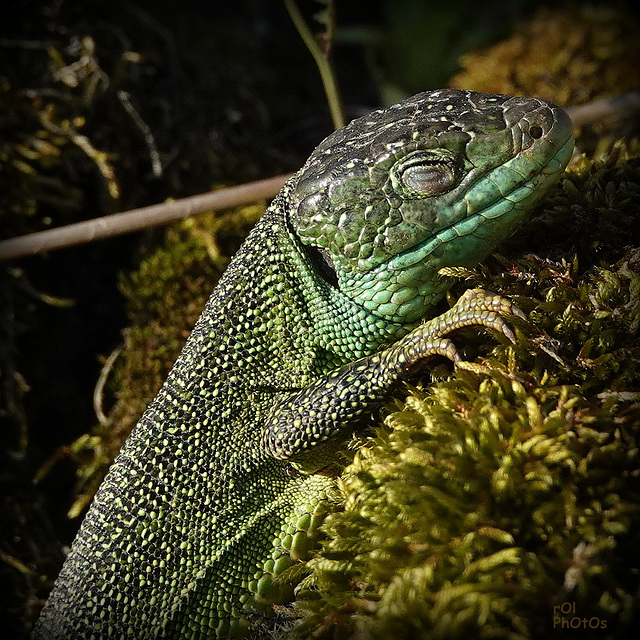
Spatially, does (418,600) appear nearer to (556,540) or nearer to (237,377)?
(556,540)

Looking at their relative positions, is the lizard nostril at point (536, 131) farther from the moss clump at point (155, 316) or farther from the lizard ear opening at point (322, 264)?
the moss clump at point (155, 316)

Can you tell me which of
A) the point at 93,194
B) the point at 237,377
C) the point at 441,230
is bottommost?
the point at 237,377

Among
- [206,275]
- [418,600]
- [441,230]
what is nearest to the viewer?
[418,600]

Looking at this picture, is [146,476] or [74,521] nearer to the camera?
[146,476]

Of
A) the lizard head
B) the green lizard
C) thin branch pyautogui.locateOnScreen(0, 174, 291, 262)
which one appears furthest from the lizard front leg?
thin branch pyautogui.locateOnScreen(0, 174, 291, 262)

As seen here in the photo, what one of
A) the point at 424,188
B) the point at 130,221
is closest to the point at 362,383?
the point at 424,188

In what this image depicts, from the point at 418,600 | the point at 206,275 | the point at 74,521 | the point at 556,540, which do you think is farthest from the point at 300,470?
the point at 74,521
